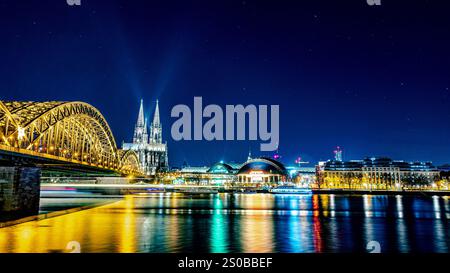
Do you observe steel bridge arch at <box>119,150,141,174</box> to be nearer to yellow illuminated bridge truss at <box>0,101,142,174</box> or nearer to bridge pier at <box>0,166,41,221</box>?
yellow illuminated bridge truss at <box>0,101,142,174</box>

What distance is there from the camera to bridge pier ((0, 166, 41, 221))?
37.8 metres

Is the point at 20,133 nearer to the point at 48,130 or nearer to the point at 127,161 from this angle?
the point at 48,130

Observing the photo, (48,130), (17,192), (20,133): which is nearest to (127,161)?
(48,130)

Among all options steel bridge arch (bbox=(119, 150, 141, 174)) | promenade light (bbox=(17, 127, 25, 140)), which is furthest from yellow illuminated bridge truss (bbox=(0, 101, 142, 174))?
steel bridge arch (bbox=(119, 150, 141, 174))

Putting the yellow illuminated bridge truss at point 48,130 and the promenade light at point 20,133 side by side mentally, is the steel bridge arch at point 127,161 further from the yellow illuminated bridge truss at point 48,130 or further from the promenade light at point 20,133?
the promenade light at point 20,133

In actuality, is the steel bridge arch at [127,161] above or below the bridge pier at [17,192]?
above

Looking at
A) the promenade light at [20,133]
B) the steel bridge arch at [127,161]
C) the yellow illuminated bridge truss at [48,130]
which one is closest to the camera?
the promenade light at [20,133]

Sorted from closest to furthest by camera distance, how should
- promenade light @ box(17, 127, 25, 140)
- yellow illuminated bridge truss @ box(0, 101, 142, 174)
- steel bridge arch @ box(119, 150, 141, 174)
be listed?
promenade light @ box(17, 127, 25, 140) → yellow illuminated bridge truss @ box(0, 101, 142, 174) → steel bridge arch @ box(119, 150, 141, 174)

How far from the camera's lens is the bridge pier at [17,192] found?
124 ft

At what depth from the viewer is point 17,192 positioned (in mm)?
39281

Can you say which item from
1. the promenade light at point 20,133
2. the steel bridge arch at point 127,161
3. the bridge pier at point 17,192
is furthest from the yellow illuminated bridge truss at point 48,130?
the steel bridge arch at point 127,161
